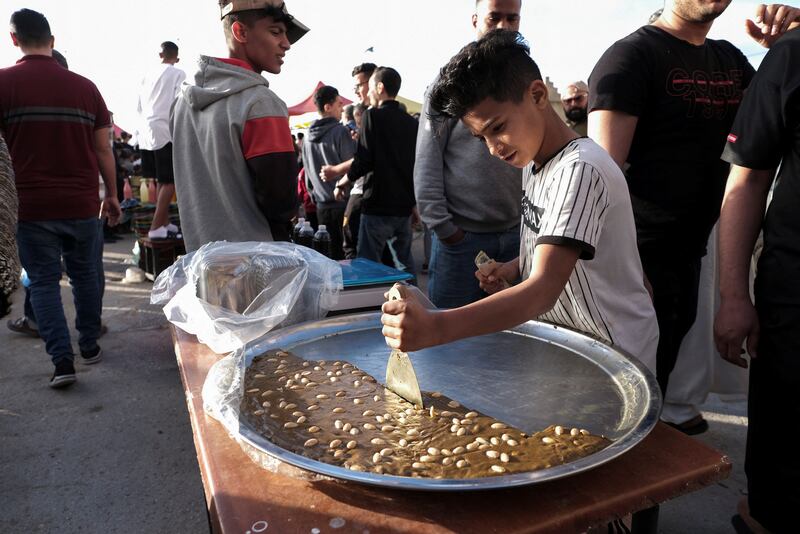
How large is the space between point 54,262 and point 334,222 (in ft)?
7.54

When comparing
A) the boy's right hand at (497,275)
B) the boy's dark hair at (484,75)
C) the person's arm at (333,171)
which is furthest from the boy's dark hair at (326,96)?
the boy's dark hair at (484,75)

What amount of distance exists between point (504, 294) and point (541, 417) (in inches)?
9.9

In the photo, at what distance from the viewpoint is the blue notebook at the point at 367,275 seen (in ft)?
6.51

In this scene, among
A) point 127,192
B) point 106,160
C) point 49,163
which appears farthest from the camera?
point 127,192

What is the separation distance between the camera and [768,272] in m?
1.44

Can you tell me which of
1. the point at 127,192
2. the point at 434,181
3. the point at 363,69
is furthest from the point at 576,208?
the point at 127,192

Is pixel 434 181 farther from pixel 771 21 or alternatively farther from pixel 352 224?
pixel 352 224

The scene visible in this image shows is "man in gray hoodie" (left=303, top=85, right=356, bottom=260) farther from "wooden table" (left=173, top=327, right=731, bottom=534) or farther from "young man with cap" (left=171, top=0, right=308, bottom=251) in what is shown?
"wooden table" (left=173, top=327, right=731, bottom=534)

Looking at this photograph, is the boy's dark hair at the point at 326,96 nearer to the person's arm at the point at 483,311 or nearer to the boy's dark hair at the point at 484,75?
the boy's dark hair at the point at 484,75

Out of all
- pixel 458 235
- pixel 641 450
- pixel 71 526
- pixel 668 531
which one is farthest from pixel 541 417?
pixel 71 526

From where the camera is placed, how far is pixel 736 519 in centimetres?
155

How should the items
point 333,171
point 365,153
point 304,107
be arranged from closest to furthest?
point 365,153
point 333,171
point 304,107

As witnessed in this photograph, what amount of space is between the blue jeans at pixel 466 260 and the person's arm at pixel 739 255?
1074mm

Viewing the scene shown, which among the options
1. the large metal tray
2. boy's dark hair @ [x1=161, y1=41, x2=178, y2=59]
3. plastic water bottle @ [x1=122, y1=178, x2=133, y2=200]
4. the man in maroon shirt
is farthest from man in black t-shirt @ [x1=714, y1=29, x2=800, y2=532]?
plastic water bottle @ [x1=122, y1=178, x2=133, y2=200]
